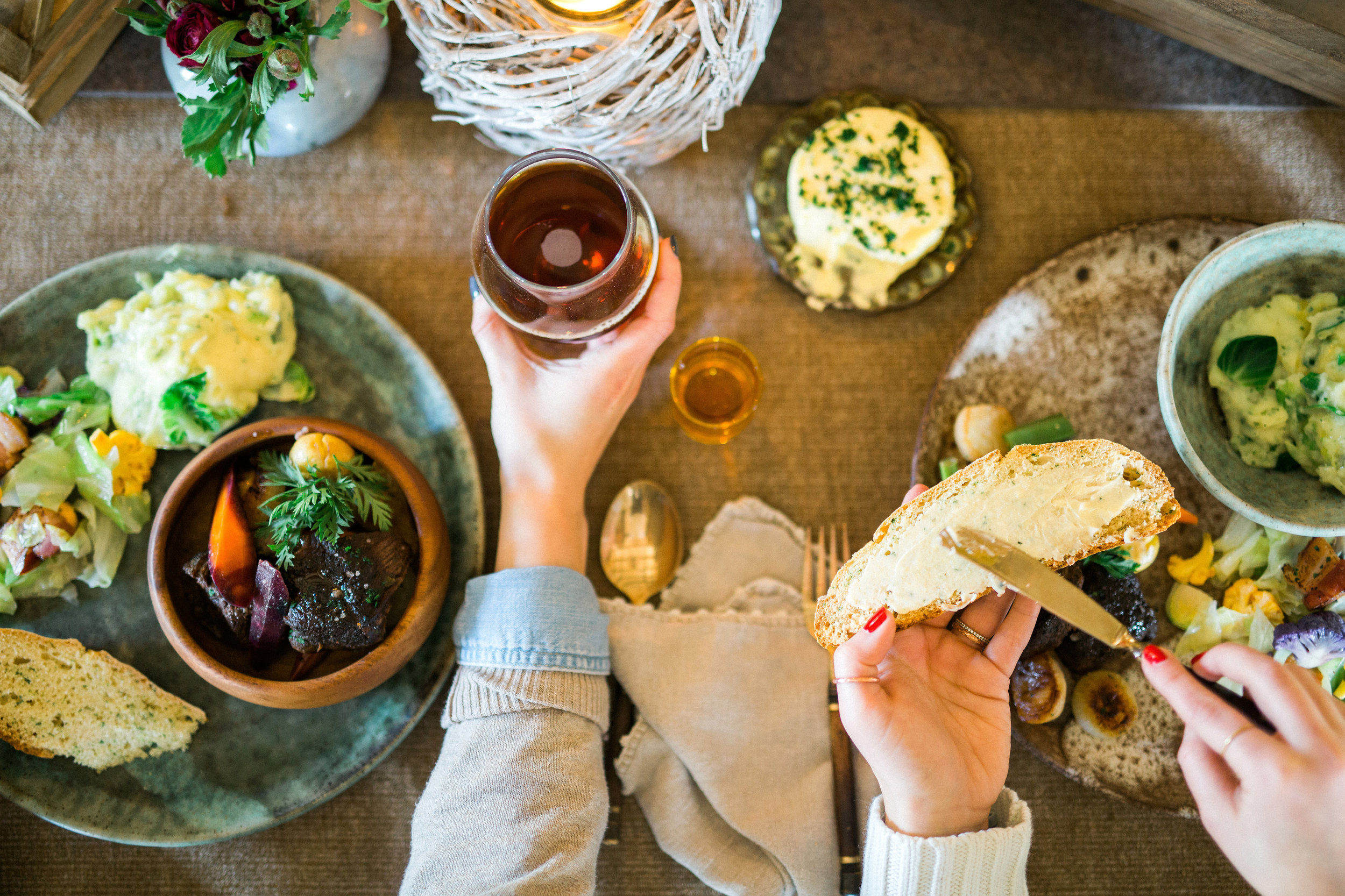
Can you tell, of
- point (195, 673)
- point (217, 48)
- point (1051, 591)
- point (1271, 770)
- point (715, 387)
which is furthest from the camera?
point (715, 387)

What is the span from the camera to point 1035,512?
0.98 meters

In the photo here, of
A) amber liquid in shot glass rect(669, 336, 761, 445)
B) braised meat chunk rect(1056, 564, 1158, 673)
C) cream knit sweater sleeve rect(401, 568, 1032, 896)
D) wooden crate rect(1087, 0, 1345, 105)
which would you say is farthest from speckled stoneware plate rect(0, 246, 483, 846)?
wooden crate rect(1087, 0, 1345, 105)

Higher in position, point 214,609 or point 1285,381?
point 1285,381

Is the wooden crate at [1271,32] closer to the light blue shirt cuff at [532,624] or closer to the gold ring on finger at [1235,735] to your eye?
the gold ring on finger at [1235,735]

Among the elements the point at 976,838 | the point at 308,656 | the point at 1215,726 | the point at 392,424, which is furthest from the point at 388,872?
the point at 1215,726

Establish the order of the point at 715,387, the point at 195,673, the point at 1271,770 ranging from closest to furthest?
1. the point at 1271,770
2. the point at 195,673
3. the point at 715,387

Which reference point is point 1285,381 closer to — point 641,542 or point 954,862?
point 954,862

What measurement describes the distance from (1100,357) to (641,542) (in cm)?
82

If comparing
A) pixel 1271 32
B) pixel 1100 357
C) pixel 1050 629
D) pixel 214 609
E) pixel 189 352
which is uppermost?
pixel 1271 32

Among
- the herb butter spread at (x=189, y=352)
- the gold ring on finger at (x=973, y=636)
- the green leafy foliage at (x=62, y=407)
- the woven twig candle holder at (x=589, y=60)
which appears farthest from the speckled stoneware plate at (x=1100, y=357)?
the green leafy foliage at (x=62, y=407)

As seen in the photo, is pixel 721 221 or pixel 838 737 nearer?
pixel 838 737

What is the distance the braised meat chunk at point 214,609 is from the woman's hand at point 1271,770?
114 cm

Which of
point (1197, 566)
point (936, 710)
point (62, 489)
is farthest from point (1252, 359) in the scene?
point (62, 489)

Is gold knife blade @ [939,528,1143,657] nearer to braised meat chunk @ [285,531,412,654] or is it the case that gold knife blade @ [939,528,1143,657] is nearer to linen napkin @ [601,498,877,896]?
linen napkin @ [601,498,877,896]
